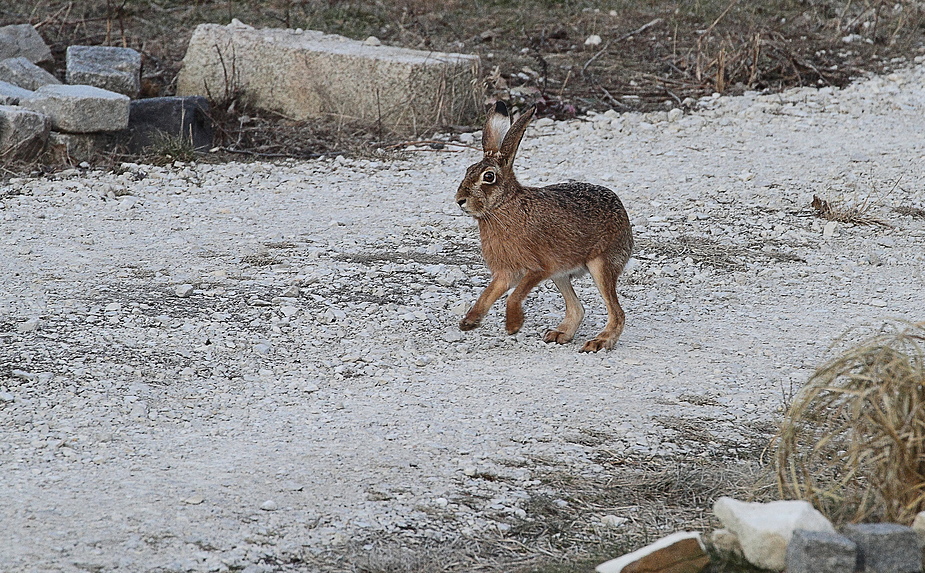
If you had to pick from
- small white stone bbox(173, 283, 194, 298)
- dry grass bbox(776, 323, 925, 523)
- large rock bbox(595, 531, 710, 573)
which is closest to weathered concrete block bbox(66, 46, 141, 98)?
small white stone bbox(173, 283, 194, 298)

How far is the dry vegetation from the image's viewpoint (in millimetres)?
9766

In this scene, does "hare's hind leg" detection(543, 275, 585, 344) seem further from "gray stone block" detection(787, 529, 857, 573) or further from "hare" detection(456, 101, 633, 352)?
"gray stone block" detection(787, 529, 857, 573)

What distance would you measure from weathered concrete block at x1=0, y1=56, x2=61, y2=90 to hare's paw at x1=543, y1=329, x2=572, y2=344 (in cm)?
566

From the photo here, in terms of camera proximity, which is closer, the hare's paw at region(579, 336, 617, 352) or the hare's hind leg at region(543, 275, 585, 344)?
the hare's paw at region(579, 336, 617, 352)

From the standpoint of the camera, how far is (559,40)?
456 inches

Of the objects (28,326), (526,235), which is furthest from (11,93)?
(526,235)

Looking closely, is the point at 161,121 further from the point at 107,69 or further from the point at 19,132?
the point at 19,132

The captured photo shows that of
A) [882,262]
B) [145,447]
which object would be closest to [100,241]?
[145,447]

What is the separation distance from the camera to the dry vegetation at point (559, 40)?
384 inches

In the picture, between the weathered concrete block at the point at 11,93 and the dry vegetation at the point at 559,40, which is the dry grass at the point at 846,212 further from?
the weathered concrete block at the point at 11,93

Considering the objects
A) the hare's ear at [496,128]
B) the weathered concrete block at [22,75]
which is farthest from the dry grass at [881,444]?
the weathered concrete block at [22,75]

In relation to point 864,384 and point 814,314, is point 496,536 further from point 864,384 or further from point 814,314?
point 814,314

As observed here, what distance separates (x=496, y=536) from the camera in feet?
11.6

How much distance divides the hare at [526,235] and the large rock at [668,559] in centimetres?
217
